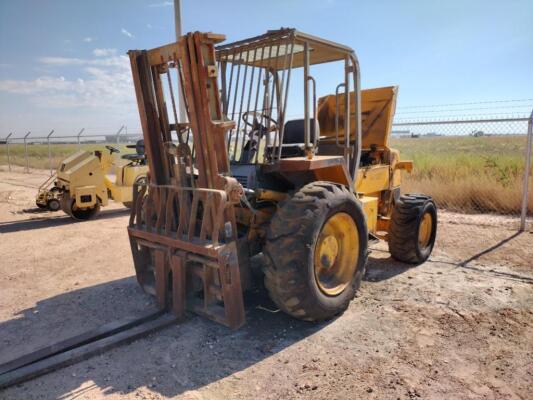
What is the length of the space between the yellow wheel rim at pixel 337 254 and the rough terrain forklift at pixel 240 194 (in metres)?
0.01

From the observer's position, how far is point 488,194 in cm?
892

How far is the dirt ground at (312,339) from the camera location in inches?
116

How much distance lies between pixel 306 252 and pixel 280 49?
2094 mm

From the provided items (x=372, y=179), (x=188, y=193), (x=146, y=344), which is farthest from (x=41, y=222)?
(x=372, y=179)

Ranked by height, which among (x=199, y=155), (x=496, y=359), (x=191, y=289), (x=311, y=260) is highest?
(x=199, y=155)

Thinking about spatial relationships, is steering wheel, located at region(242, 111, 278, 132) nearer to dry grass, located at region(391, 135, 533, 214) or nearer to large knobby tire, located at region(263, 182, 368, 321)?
large knobby tire, located at region(263, 182, 368, 321)

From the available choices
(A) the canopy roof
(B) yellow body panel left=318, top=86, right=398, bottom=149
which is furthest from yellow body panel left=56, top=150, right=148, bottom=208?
(A) the canopy roof

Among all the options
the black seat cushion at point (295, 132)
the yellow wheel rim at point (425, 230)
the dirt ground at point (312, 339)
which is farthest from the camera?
the yellow wheel rim at point (425, 230)

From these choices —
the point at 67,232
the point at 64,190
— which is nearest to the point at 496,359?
the point at 67,232

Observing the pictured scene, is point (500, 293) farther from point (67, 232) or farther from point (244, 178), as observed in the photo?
point (67, 232)

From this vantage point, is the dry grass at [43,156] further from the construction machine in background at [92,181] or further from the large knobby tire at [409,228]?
the large knobby tire at [409,228]

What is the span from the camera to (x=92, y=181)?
8945 mm

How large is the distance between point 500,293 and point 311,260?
2465 millimetres

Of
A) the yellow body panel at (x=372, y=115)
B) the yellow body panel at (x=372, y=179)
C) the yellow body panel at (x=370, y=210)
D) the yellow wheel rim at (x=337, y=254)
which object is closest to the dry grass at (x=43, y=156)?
the yellow body panel at (x=372, y=115)
